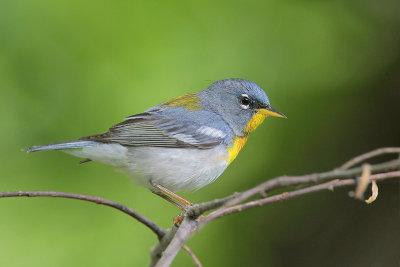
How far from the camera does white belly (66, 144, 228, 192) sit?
9.21 ft

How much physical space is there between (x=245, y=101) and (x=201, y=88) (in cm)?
38

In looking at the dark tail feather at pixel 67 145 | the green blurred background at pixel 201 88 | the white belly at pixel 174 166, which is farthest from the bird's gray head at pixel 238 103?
the dark tail feather at pixel 67 145

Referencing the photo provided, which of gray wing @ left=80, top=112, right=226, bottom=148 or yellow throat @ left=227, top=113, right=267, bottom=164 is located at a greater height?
yellow throat @ left=227, top=113, right=267, bottom=164

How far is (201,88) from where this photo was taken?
3477 mm

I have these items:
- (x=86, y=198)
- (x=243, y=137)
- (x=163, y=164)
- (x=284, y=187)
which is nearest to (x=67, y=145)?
(x=163, y=164)

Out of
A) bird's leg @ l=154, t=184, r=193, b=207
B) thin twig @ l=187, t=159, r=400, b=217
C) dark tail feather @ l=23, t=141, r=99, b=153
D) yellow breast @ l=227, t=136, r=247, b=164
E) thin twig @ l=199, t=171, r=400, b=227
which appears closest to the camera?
thin twig @ l=187, t=159, r=400, b=217

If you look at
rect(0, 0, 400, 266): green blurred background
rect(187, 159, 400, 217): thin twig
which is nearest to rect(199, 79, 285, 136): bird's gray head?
rect(0, 0, 400, 266): green blurred background

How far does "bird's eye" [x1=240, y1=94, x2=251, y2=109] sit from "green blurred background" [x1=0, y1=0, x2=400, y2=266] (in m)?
0.34

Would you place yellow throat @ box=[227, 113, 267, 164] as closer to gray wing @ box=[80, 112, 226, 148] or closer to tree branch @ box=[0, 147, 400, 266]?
gray wing @ box=[80, 112, 226, 148]

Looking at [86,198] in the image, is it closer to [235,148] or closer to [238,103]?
[235,148]

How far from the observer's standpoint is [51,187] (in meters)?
3.10

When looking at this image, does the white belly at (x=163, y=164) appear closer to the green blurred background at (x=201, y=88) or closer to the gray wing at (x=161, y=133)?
the gray wing at (x=161, y=133)

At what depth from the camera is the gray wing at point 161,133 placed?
9.52 ft

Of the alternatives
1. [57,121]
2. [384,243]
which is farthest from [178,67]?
[384,243]
